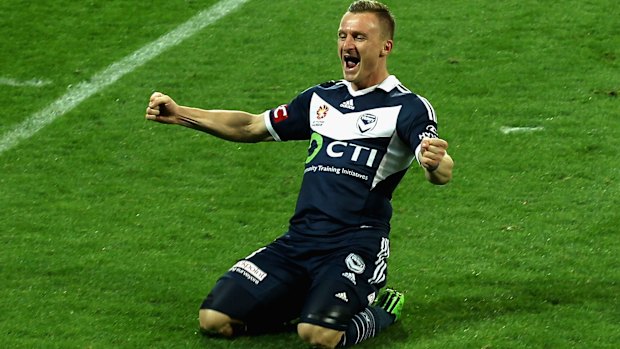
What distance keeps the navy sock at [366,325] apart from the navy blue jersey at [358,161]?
368mm

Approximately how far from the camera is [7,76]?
362 inches

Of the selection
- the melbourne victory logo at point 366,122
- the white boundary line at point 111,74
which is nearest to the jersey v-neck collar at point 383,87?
the melbourne victory logo at point 366,122

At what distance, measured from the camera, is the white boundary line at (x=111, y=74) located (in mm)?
8500

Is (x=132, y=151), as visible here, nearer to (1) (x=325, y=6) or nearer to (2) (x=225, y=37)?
(2) (x=225, y=37)

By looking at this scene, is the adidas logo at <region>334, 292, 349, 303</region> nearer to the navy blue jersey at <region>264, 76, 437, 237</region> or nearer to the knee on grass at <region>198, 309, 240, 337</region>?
the navy blue jersey at <region>264, 76, 437, 237</region>

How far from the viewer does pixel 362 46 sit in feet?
20.3

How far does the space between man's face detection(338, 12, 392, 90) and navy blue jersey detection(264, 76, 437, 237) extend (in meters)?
0.10

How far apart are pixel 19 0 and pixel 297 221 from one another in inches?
181

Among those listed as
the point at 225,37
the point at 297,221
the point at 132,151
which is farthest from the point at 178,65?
the point at 297,221

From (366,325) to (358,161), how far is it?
697mm

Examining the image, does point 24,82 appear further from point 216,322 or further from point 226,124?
point 216,322

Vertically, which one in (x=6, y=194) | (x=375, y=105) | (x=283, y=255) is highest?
(x=375, y=105)

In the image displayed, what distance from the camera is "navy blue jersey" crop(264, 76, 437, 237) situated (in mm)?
6168

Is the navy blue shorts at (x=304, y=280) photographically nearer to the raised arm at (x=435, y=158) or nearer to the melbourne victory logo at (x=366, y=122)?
the melbourne victory logo at (x=366, y=122)
